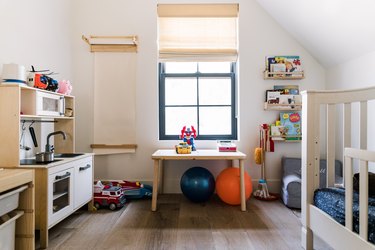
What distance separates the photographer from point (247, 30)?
2.85 meters

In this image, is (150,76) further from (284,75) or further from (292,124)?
(292,124)

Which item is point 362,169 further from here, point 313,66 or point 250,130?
point 313,66

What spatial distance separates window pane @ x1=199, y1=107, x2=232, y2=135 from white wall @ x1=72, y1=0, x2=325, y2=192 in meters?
0.25

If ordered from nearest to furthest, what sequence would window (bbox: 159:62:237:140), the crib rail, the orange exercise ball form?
1. the crib rail
2. the orange exercise ball
3. window (bbox: 159:62:237:140)

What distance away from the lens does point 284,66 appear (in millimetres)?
2785

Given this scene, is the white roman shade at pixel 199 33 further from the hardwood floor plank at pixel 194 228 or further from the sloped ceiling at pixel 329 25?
the hardwood floor plank at pixel 194 228

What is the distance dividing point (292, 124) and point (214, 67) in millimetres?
1207

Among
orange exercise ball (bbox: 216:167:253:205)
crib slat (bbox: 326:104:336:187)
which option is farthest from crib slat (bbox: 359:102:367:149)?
orange exercise ball (bbox: 216:167:253:205)

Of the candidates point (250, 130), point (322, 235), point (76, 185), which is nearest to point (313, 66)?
point (250, 130)

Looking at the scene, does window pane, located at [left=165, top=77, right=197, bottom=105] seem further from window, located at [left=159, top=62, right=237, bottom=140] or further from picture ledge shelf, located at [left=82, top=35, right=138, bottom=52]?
picture ledge shelf, located at [left=82, top=35, right=138, bottom=52]

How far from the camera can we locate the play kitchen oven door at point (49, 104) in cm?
179

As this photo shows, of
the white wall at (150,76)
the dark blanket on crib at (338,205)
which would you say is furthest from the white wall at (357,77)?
the dark blanket on crib at (338,205)

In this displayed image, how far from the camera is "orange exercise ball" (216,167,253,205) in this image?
93.0 inches

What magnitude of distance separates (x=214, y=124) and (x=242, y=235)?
154 cm
